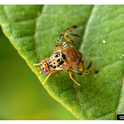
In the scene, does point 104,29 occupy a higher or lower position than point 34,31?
lower

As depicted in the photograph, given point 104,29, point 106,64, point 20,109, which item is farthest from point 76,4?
point 20,109

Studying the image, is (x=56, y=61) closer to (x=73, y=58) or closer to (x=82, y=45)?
(x=73, y=58)

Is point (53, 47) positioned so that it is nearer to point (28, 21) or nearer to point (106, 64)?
point (28, 21)

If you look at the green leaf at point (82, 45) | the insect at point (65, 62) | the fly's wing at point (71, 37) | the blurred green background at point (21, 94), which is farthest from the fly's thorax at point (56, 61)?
the blurred green background at point (21, 94)

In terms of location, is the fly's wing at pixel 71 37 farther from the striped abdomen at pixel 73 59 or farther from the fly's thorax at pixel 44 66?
the fly's thorax at pixel 44 66

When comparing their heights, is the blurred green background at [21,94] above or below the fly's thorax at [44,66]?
below
